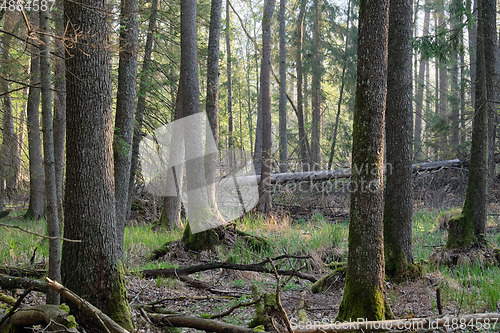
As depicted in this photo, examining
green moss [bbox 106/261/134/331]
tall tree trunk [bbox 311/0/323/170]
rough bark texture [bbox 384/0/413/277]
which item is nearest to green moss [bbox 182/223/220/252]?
rough bark texture [bbox 384/0/413/277]

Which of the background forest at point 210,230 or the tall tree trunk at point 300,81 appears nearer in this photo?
the background forest at point 210,230

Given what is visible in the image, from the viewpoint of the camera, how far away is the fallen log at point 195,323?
3813mm

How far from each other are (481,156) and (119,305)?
7564 mm

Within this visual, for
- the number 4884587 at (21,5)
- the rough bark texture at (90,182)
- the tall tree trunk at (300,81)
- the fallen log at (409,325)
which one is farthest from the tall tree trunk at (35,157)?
the tall tree trunk at (300,81)

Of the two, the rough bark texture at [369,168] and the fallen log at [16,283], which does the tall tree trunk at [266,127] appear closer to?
the rough bark texture at [369,168]

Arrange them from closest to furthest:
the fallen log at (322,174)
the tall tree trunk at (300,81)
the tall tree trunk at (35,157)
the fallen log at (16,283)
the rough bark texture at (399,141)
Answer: the fallen log at (16,283) < the rough bark texture at (399,141) < the tall tree trunk at (35,157) < the fallen log at (322,174) < the tall tree trunk at (300,81)

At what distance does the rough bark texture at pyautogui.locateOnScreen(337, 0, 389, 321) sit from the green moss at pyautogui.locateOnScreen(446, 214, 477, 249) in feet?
15.3

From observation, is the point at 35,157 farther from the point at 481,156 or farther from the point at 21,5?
the point at 481,156

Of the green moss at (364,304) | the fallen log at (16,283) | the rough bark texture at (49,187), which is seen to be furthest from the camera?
the rough bark texture at (49,187)

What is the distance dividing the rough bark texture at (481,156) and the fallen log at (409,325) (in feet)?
13.6

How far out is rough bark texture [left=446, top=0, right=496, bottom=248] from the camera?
799 cm

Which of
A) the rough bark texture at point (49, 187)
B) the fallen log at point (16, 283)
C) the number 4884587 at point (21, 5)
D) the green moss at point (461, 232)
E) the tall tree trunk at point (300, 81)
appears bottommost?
the fallen log at point (16, 283)

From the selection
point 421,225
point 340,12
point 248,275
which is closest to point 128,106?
point 248,275

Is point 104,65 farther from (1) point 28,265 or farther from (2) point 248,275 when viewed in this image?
(2) point 248,275
